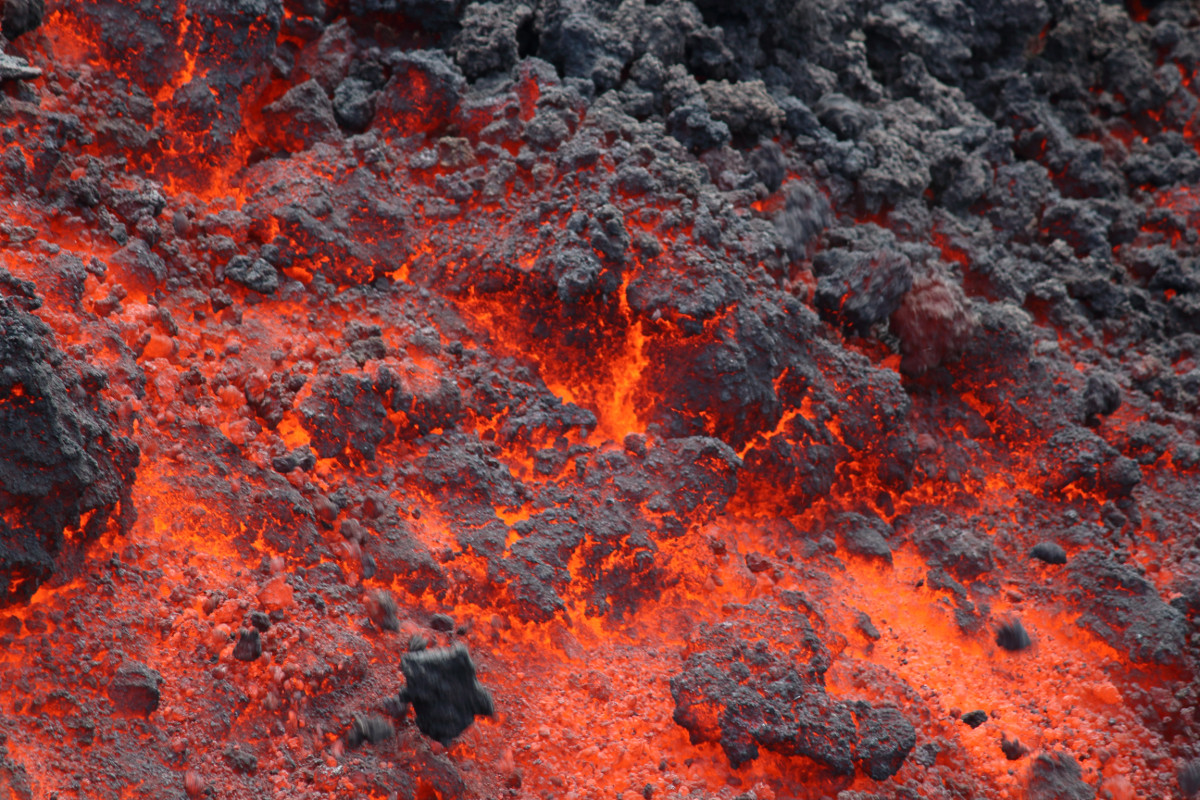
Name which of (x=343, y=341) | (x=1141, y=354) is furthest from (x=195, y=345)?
(x=1141, y=354)

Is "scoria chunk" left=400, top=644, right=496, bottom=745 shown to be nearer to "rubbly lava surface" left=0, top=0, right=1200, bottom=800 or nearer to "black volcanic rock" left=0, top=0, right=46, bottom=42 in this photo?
"rubbly lava surface" left=0, top=0, right=1200, bottom=800

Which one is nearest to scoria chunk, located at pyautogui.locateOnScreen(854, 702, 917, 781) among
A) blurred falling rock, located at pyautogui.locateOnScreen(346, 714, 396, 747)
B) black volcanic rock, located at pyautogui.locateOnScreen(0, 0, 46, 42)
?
blurred falling rock, located at pyautogui.locateOnScreen(346, 714, 396, 747)

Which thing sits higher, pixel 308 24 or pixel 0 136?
pixel 308 24

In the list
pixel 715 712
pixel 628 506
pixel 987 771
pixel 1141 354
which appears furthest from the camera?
pixel 1141 354

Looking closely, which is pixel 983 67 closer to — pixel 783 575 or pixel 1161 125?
pixel 1161 125

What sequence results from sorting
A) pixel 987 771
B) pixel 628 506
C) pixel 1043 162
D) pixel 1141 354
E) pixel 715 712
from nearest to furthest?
pixel 715 712 < pixel 987 771 < pixel 628 506 < pixel 1141 354 < pixel 1043 162

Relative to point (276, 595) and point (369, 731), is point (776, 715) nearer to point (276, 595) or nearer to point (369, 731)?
point (369, 731)
